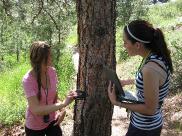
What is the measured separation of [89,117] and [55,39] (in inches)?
763

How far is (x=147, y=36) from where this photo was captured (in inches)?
126

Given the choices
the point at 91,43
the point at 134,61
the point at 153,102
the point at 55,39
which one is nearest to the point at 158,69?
the point at 153,102

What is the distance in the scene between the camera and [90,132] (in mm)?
4402

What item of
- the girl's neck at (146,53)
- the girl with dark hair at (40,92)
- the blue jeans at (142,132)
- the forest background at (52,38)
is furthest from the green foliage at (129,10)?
the girl's neck at (146,53)

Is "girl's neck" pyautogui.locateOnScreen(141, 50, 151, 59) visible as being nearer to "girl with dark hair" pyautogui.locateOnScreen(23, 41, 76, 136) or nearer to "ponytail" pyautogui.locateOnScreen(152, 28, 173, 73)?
"ponytail" pyautogui.locateOnScreen(152, 28, 173, 73)

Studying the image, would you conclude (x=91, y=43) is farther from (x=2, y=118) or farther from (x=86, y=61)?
(x=2, y=118)

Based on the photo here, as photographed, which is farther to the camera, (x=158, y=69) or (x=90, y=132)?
(x=90, y=132)

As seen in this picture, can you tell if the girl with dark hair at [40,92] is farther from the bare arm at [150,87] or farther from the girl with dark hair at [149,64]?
the bare arm at [150,87]

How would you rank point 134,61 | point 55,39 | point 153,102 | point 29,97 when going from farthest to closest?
point 55,39 < point 134,61 < point 29,97 < point 153,102

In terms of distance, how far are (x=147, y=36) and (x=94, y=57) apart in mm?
1047

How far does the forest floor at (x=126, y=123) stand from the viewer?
7004 millimetres

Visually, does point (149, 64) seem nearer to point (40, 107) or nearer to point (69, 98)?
point (69, 98)

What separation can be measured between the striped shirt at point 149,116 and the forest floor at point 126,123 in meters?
3.37

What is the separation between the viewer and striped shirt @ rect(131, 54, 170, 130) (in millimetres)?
3207
